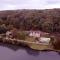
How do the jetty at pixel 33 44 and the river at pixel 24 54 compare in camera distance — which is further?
the jetty at pixel 33 44

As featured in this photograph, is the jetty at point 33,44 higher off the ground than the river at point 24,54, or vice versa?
the jetty at point 33,44

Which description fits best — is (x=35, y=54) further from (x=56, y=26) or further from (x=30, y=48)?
(x=56, y=26)

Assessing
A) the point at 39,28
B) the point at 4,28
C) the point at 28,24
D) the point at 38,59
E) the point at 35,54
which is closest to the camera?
the point at 38,59

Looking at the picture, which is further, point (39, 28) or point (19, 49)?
point (39, 28)

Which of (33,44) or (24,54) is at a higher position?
(33,44)

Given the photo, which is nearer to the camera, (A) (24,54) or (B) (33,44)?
(A) (24,54)

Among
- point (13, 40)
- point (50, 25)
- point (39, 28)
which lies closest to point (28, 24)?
point (39, 28)

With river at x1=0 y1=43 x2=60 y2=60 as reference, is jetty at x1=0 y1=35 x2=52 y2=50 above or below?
above

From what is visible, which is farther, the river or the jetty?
the jetty
